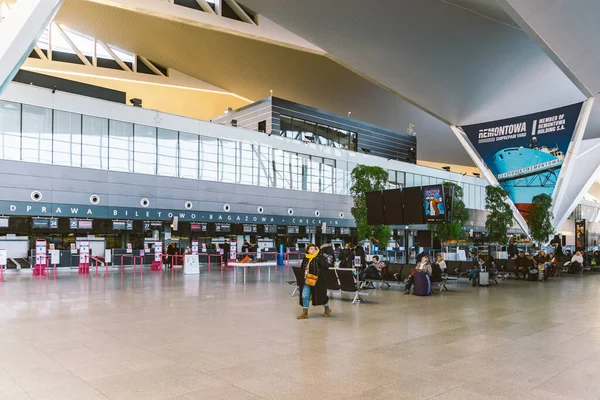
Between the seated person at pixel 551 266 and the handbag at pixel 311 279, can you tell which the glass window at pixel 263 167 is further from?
the handbag at pixel 311 279

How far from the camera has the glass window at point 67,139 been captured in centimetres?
2542

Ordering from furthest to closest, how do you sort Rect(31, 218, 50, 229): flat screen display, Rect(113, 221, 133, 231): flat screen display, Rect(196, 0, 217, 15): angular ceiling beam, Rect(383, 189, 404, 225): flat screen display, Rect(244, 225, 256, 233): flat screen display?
Rect(196, 0, 217, 15): angular ceiling beam, Rect(244, 225, 256, 233): flat screen display, Rect(113, 221, 133, 231): flat screen display, Rect(31, 218, 50, 229): flat screen display, Rect(383, 189, 404, 225): flat screen display

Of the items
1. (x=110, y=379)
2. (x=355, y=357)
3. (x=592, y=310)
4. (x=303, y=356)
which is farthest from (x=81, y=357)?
(x=592, y=310)

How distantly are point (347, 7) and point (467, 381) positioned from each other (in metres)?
27.3

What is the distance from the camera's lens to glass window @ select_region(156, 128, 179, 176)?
29391mm

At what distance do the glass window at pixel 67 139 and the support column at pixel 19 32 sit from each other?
21.9 m

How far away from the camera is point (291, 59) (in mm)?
41812

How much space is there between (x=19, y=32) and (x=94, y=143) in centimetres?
2301

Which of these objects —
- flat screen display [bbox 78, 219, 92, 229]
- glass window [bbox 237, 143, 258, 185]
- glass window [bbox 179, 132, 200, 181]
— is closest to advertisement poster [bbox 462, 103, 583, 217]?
glass window [bbox 237, 143, 258, 185]

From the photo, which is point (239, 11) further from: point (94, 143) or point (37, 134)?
point (37, 134)

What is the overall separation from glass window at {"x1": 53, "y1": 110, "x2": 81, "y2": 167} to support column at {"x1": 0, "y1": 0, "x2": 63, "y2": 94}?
863 inches

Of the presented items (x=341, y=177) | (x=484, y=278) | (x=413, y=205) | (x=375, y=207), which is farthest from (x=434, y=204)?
(x=341, y=177)

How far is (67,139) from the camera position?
2572cm

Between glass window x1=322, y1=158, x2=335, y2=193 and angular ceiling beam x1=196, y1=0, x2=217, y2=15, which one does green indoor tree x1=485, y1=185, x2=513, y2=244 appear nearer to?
glass window x1=322, y1=158, x2=335, y2=193
